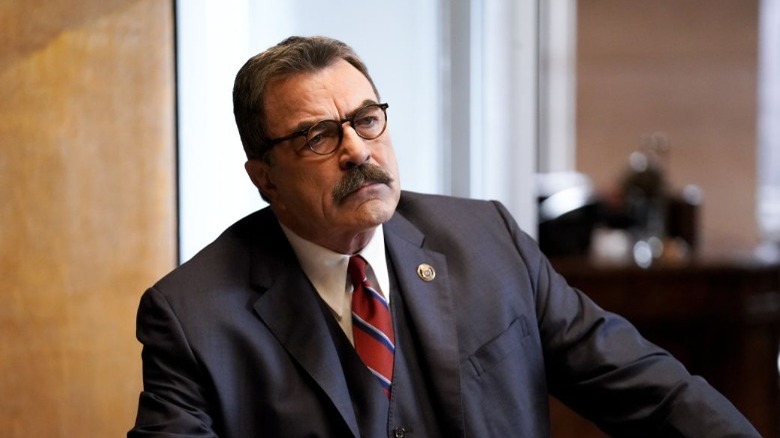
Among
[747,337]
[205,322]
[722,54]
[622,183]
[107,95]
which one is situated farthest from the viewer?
[722,54]

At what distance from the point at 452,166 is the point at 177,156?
3.02ft

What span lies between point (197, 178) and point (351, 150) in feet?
1.72

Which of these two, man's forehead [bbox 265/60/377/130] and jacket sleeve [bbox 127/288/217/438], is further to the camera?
man's forehead [bbox 265/60/377/130]

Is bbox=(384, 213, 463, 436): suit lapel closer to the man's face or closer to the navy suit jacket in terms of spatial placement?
the navy suit jacket

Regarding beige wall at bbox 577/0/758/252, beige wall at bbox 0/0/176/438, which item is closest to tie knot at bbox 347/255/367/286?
beige wall at bbox 0/0/176/438

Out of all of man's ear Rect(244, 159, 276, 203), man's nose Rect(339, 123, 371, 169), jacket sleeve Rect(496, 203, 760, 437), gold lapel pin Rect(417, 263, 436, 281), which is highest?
man's nose Rect(339, 123, 371, 169)

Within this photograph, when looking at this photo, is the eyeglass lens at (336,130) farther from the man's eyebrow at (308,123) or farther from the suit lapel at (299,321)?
the suit lapel at (299,321)

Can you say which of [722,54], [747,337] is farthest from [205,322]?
[722,54]

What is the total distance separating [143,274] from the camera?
1.90m

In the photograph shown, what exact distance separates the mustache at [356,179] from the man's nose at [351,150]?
11 millimetres

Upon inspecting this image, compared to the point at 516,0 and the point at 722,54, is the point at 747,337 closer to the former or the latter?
the point at 722,54

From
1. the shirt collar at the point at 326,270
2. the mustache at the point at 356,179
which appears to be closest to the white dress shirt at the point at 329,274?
the shirt collar at the point at 326,270

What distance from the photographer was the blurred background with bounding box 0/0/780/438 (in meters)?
1.76

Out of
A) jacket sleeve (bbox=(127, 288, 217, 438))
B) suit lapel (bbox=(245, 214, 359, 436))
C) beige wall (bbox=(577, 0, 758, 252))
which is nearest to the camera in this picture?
jacket sleeve (bbox=(127, 288, 217, 438))
